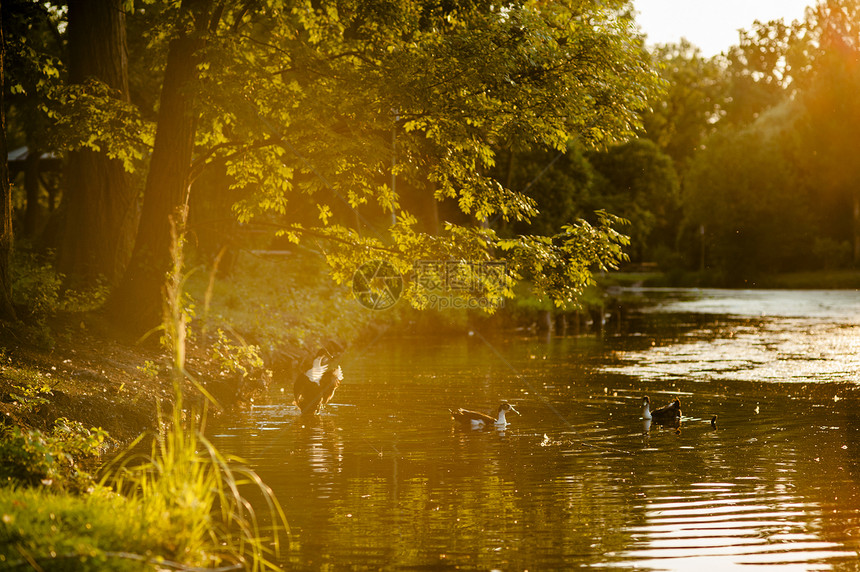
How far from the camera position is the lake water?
31.9ft

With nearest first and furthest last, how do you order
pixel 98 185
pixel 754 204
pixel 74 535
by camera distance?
pixel 74 535
pixel 98 185
pixel 754 204

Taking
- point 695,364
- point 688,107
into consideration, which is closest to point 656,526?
point 695,364

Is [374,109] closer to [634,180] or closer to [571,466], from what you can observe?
[571,466]

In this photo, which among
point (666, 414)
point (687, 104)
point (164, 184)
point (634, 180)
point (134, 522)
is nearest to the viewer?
point (134, 522)

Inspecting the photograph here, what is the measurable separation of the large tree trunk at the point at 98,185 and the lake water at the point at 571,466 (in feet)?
17.9

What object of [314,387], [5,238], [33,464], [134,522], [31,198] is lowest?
[314,387]

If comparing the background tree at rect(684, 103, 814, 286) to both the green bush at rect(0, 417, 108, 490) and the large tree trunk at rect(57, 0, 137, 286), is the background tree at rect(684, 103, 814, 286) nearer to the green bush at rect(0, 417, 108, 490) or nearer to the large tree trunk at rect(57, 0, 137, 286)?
the large tree trunk at rect(57, 0, 137, 286)

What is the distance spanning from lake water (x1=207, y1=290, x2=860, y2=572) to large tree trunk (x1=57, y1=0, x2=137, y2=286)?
5443 mm

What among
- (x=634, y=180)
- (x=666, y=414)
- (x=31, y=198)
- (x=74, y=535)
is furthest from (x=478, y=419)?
(x=634, y=180)

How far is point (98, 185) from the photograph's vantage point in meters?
21.4

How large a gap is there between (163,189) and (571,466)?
9.54 m

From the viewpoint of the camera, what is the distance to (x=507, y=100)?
59.8 ft

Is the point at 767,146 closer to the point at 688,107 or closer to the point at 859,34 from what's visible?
the point at 859,34

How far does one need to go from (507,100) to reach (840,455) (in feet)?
27.8
